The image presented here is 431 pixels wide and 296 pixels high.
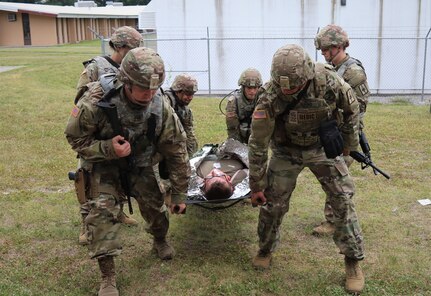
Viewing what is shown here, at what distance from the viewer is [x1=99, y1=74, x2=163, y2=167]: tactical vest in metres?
3.53

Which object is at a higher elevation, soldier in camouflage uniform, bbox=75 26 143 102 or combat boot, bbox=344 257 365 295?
soldier in camouflage uniform, bbox=75 26 143 102

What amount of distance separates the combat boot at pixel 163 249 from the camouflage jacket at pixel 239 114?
6.13 ft

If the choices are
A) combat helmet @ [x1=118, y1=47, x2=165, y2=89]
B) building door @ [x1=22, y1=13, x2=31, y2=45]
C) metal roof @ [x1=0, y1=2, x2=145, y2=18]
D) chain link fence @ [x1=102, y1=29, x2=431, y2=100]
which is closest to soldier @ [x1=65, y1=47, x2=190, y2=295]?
combat helmet @ [x1=118, y1=47, x2=165, y2=89]

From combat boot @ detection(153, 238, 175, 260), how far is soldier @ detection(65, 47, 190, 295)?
567 millimetres

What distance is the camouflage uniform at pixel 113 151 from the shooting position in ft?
11.5

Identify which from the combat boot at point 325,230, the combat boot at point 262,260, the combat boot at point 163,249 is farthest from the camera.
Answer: the combat boot at point 325,230

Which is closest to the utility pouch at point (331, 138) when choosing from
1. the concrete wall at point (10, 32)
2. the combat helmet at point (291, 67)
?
the combat helmet at point (291, 67)

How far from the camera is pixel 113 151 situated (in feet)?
11.3

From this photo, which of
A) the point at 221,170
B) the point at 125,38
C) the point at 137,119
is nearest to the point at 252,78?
the point at 221,170

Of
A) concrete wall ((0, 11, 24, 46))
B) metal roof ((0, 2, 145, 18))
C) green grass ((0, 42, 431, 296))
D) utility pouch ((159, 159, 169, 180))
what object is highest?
metal roof ((0, 2, 145, 18))

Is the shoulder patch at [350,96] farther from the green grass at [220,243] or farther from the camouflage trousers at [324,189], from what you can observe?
the green grass at [220,243]

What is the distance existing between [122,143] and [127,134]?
0.13 meters

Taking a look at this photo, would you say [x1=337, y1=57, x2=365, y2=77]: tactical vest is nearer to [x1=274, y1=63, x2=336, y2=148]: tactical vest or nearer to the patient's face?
[x1=274, y1=63, x2=336, y2=148]: tactical vest

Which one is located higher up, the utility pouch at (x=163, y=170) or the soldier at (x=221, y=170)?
the utility pouch at (x=163, y=170)
